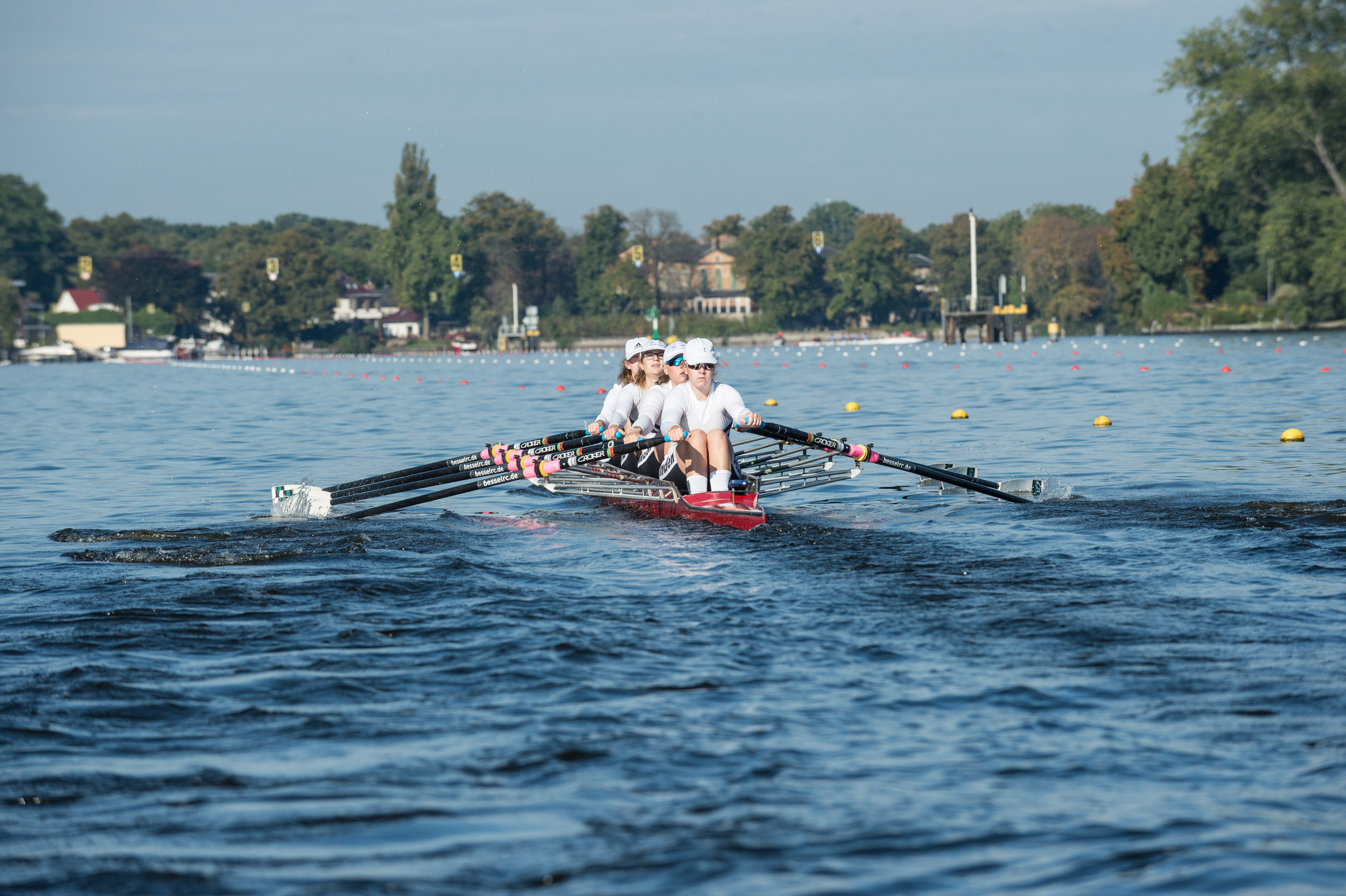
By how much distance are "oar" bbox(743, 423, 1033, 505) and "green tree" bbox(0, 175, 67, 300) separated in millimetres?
149425

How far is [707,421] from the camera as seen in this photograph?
36.0ft

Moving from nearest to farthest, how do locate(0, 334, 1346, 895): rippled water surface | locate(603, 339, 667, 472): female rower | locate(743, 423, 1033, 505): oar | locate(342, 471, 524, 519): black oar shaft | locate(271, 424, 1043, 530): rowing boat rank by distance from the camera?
locate(0, 334, 1346, 895): rippled water surface < locate(743, 423, 1033, 505): oar < locate(271, 424, 1043, 530): rowing boat < locate(342, 471, 524, 519): black oar shaft < locate(603, 339, 667, 472): female rower

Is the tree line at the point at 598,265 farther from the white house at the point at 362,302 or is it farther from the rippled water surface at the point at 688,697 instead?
the rippled water surface at the point at 688,697

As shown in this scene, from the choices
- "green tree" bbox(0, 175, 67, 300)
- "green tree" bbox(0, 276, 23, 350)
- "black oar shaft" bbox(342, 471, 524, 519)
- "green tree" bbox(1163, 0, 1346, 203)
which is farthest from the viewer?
"green tree" bbox(0, 175, 67, 300)

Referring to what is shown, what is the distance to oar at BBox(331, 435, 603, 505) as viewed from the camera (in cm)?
1220

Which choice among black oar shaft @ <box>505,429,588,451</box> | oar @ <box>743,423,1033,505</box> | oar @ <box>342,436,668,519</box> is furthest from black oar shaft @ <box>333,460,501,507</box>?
oar @ <box>743,423,1033,505</box>

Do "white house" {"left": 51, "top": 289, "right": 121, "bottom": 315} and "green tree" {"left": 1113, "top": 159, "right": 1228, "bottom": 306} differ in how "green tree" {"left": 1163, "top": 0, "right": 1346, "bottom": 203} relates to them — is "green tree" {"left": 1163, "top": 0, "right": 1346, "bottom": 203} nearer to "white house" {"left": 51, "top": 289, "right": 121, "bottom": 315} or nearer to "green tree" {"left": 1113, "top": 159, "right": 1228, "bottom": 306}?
"green tree" {"left": 1113, "top": 159, "right": 1228, "bottom": 306}

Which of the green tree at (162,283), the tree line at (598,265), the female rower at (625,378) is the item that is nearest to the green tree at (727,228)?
the tree line at (598,265)

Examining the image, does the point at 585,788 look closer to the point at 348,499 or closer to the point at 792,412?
the point at 348,499

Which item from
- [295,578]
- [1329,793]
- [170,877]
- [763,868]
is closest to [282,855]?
[170,877]

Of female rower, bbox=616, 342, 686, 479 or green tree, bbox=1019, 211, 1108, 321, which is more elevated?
green tree, bbox=1019, 211, 1108, 321

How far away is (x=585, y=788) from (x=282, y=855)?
1.07 meters

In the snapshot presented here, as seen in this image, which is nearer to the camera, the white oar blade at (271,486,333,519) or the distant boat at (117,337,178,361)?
the white oar blade at (271,486,333,519)

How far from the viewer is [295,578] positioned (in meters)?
8.85
